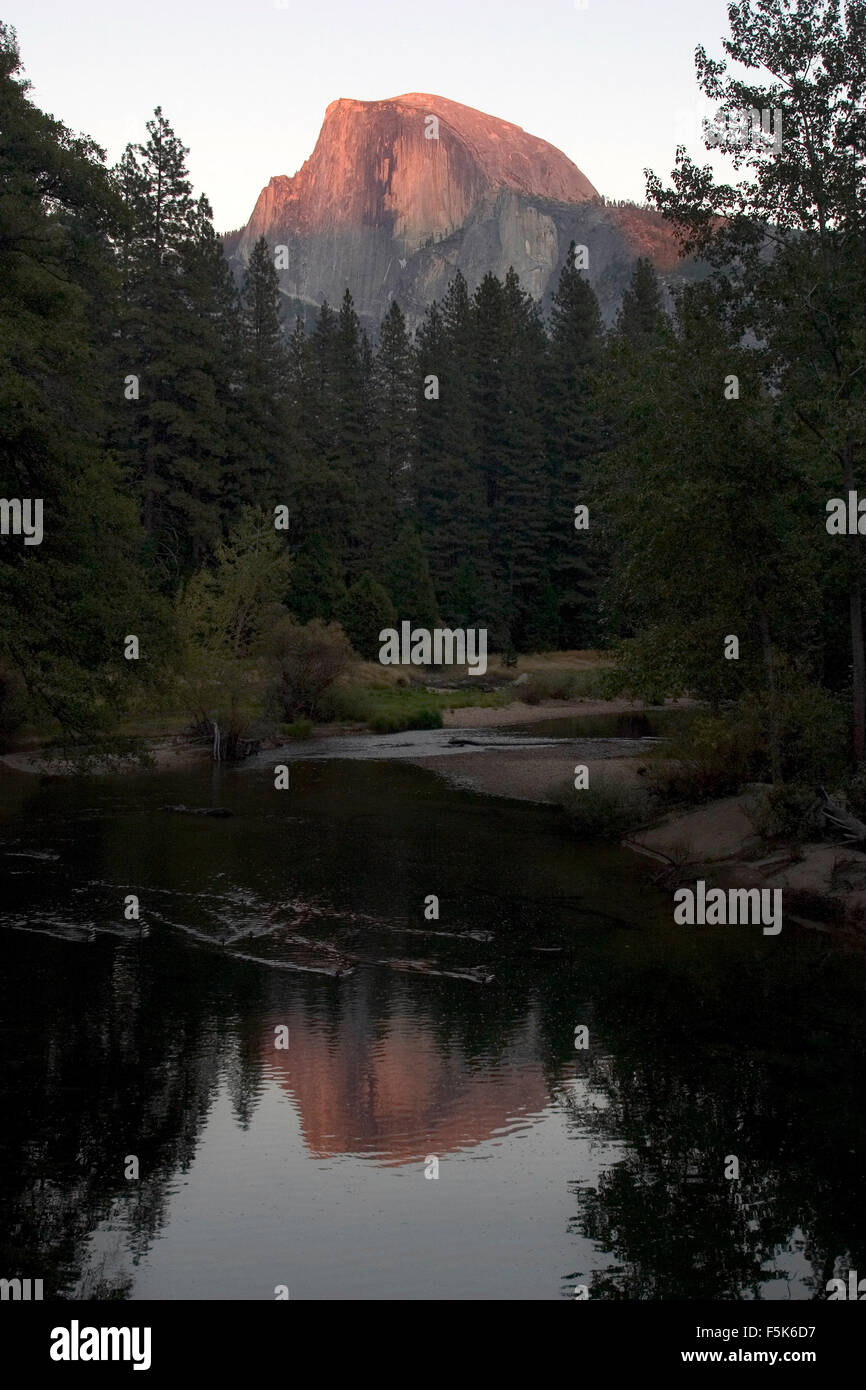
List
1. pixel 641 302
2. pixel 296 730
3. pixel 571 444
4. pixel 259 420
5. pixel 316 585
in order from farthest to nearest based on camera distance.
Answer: pixel 641 302
pixel 571 444
pixel 259 420
pixel 316 585
pixel 296 730

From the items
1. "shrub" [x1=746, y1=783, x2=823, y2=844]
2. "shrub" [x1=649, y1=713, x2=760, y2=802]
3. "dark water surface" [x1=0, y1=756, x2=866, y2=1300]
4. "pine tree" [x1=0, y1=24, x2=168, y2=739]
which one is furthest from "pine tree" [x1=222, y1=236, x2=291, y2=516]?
"shrub" [x1=746, y1=783, x2=823, y2=844]

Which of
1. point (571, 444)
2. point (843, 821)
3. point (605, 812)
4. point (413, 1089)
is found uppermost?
point (571, 444)

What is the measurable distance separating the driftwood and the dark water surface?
249cm

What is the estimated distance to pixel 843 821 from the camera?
2283 cm

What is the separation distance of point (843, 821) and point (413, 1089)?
1181 cm

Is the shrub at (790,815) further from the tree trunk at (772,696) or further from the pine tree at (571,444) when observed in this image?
the pine tree at (571,444)

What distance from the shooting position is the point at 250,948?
65.7 ft

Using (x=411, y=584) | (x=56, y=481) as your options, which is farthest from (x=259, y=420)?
(x=56, y=481)

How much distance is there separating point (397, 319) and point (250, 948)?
281 feet

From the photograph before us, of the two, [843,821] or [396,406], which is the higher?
[396,406]

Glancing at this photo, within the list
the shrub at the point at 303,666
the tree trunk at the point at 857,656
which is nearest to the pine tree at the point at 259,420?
the shrub at the point at 303,666

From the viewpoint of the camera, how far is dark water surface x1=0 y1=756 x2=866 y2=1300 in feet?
33.9

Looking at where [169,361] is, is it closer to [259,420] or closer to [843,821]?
[259,420]
